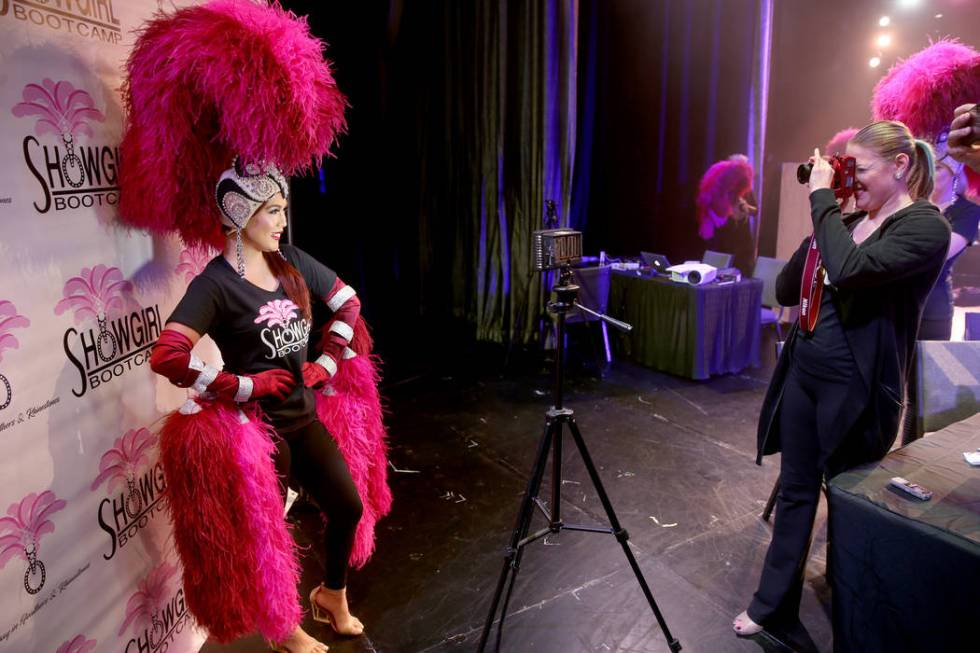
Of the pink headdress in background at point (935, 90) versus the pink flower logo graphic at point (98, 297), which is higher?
the pink headdress in background at point (935, 90)

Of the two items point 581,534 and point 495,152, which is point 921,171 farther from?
point 495,152

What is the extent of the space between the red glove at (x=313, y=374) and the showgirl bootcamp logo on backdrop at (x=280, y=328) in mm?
101

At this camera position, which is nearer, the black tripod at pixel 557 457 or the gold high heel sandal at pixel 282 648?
the black tripod at pixel 557 457

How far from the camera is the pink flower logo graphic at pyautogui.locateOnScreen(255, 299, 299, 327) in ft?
5.78

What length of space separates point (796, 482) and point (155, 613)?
1.97 metres

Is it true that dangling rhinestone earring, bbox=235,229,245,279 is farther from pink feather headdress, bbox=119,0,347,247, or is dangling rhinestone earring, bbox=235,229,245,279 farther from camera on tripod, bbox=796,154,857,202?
camera on tripod, bbox=796,154,857,202

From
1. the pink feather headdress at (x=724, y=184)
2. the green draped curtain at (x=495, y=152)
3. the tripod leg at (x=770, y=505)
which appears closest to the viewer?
the tripod leg at (x=770, y=505)

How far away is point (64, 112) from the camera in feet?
4.86

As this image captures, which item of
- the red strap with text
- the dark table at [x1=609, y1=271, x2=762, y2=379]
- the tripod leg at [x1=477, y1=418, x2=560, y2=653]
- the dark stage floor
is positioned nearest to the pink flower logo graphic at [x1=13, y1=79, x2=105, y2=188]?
the tripod leg at [x1=477, y1=418, x2=560, y2=653]

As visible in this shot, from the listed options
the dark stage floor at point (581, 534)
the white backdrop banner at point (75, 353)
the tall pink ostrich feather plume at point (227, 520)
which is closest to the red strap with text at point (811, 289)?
the dark stage floor at point (581, 534)

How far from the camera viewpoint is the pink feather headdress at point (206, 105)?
1.51m

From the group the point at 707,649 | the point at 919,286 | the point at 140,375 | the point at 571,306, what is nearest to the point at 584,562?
the point at 707,649

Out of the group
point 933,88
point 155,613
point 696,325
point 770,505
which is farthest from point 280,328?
point 696,325

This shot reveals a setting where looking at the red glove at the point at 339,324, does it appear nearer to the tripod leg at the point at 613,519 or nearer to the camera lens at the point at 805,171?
the tripod leg at the point at 613,519
